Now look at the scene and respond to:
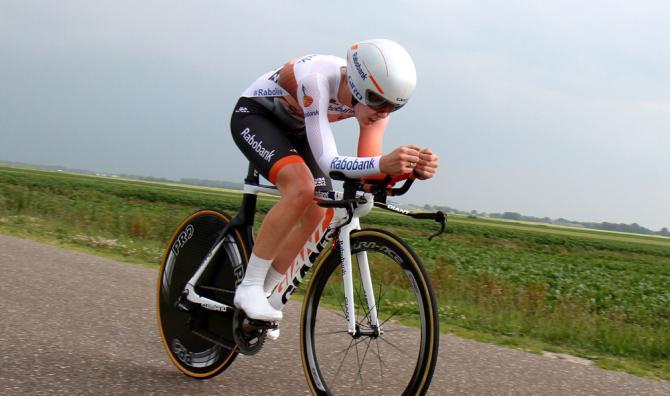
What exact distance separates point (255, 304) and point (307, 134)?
0.93 metres

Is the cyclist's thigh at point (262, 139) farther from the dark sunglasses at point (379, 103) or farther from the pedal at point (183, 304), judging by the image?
the pedal at point (183, 304)

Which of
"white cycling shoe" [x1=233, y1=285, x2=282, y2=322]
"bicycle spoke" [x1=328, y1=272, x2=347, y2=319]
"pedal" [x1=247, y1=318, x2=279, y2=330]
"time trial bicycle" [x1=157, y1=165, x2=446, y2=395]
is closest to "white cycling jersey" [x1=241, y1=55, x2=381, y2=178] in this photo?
"time trial bicycle" [x1=157, y1=165, x2=446, y2=395]

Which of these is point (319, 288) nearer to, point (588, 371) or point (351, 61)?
point (351, 61)

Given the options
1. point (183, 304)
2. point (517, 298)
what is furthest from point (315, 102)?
point (517, 298)

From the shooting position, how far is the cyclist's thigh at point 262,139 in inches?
140

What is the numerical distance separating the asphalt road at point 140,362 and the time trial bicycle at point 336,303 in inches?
10.7

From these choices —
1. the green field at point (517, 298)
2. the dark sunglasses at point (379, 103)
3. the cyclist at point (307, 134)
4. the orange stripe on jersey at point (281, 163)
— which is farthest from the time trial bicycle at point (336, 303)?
the green field at point (517, 298)

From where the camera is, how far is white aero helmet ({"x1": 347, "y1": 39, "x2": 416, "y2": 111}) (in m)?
3.05

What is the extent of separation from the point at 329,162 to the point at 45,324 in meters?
2.94

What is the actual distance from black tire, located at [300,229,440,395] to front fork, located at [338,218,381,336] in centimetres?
2

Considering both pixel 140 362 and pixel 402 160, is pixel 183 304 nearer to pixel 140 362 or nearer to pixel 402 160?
pixel 140 362

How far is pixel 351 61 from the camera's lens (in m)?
3.21

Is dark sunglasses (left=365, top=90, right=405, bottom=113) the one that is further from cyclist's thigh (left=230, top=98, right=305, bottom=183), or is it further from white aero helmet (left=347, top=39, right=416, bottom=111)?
cyclist's thigh (left=230, top=98, right=305, bottom=183)

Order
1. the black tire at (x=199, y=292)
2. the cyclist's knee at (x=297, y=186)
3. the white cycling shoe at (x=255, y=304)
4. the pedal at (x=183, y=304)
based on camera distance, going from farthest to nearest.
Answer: the pedal at (x=183, y=304), the black tire at (x=199, y=292), the white cycling shoe at (x=255, y=304), the cyclist's knee at (x=297, y=186)
